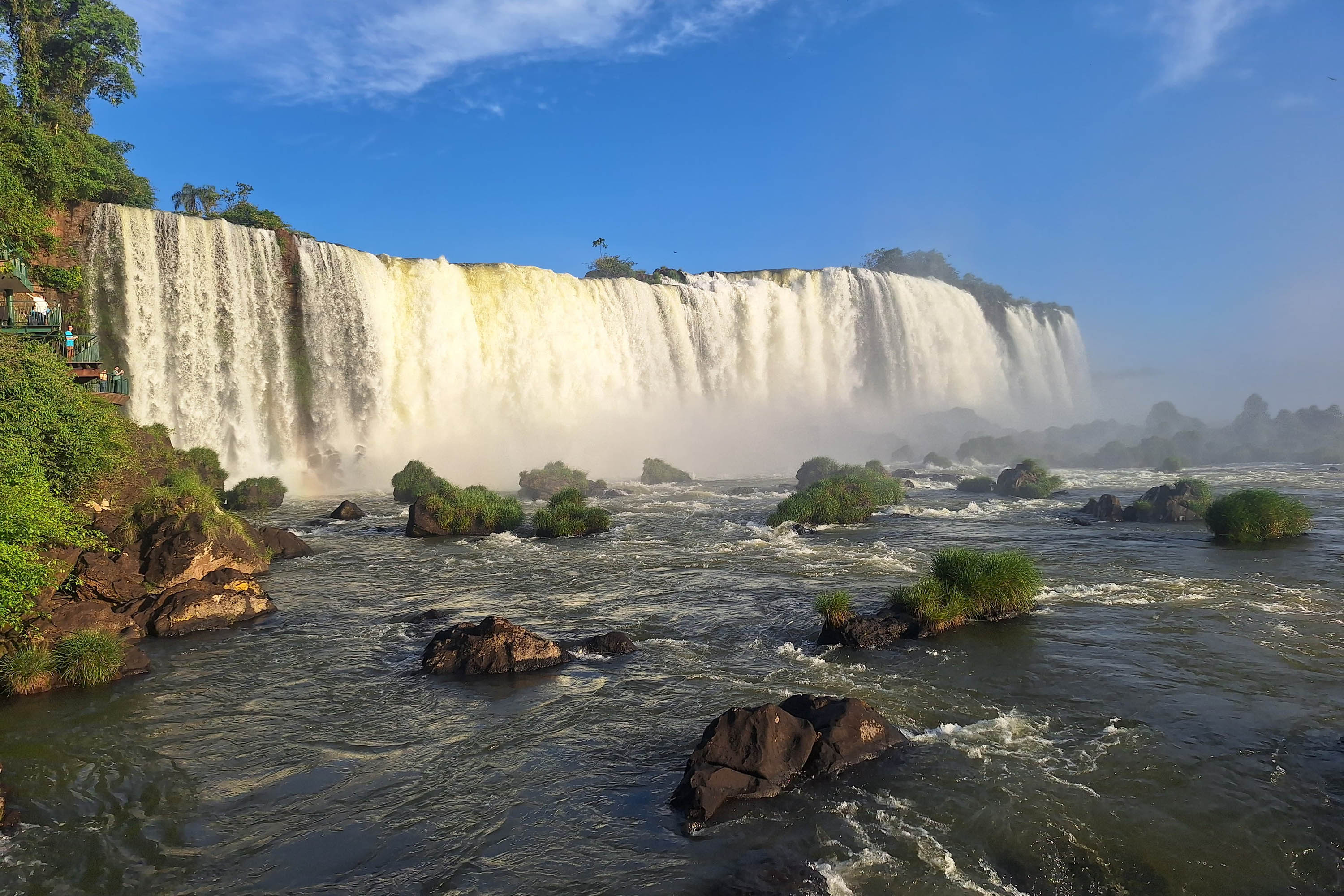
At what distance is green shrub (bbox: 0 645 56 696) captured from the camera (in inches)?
371

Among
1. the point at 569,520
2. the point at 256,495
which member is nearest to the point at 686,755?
the point at 569,520

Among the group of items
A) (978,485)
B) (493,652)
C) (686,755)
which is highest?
(978,485)

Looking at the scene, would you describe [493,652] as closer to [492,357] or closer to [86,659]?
[86,659]

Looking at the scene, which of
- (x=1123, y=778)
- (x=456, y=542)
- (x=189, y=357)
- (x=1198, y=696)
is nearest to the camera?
(x=1123, y=778)

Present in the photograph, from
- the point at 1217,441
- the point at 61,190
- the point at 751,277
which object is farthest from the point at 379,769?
the point at 1217,441

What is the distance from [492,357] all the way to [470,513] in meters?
21.3

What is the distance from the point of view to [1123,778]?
7.06 m

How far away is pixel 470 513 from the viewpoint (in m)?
22.8

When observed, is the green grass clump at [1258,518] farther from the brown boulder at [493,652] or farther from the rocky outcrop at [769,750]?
the brown boulder at [493,652]

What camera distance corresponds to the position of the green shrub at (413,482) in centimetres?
2961

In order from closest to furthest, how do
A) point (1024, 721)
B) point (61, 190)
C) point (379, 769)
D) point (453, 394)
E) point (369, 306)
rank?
point (379, 769), point (1024, 721), point (61, 190), point (369, 306), point (453, 394)

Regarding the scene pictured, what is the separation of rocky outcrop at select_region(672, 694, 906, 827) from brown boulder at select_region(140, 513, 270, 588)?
10.8 m

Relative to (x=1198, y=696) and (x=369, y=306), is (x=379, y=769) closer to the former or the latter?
(x=1198, y=696)

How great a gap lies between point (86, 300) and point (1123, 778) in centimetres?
3742
